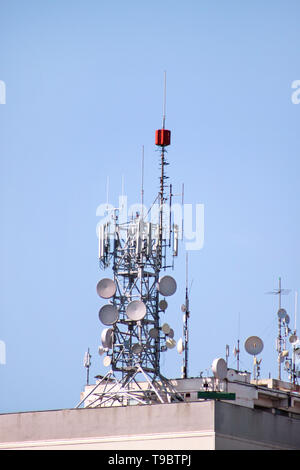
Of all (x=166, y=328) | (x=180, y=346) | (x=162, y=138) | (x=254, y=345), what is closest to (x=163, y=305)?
(x=166, y=328)

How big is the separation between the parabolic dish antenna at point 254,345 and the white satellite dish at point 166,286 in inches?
340

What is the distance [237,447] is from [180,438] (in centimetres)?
306

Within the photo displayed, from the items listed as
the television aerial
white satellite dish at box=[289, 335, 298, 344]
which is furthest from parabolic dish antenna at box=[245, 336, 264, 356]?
white satellite dish at box=[289, 335, 298, 344]

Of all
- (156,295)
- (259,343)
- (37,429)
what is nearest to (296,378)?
(259,343)

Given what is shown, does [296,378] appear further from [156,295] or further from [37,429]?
[37,429]

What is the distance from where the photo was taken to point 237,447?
5947 cm

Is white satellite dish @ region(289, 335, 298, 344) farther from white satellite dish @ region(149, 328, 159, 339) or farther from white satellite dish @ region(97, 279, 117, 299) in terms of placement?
white satellite dish @ region(97, 279, 117, 299)

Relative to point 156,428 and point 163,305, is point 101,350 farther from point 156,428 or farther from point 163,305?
point 156,428

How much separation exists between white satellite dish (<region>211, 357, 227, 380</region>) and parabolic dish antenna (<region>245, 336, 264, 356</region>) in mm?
6055

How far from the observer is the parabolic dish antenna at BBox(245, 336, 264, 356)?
242 ft

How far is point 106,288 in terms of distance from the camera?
6788cm

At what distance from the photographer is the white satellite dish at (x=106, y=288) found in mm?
67688
